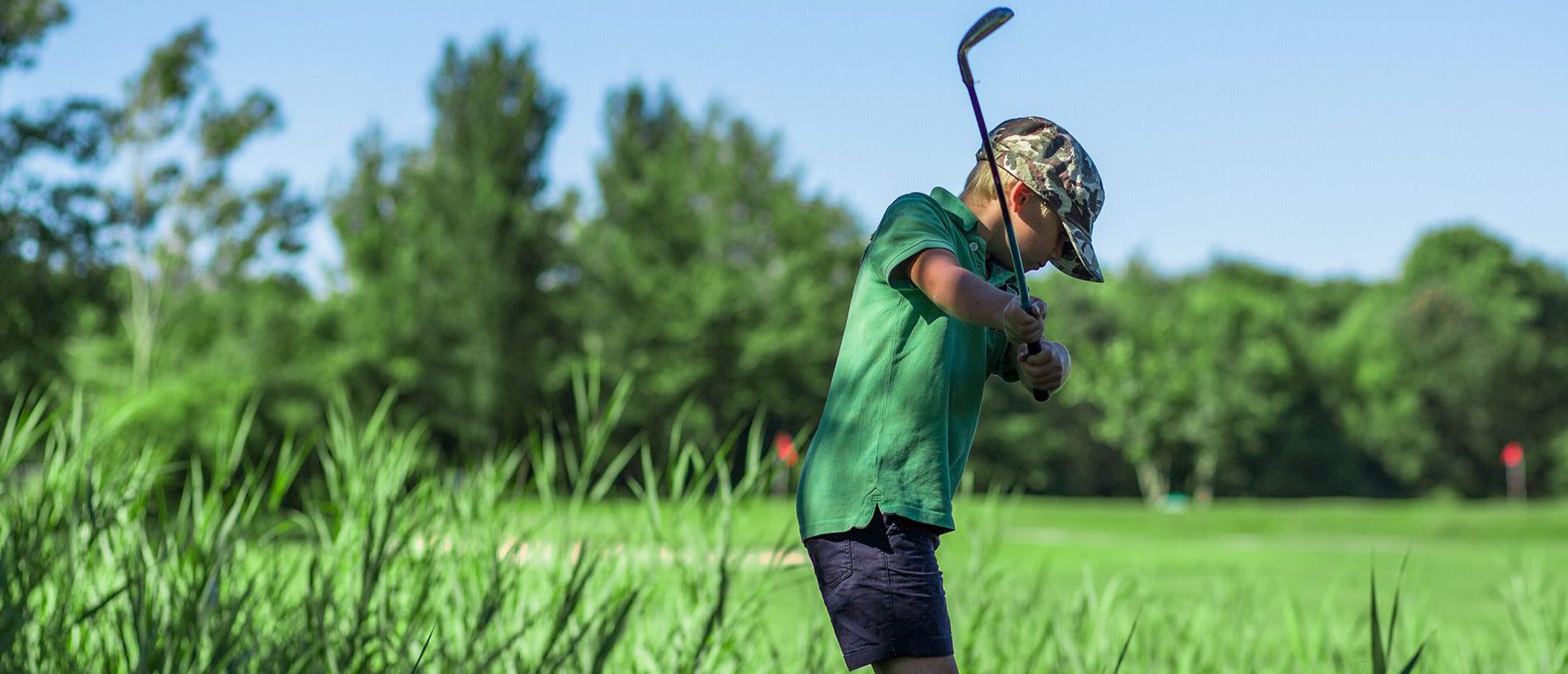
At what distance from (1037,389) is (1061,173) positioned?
318mm

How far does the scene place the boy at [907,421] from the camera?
75.0 inches

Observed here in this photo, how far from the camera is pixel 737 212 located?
3747 cm

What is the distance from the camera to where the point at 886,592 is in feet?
6.26

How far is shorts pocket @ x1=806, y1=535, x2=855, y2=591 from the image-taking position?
76.1 inches

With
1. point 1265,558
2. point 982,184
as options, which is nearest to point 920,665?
point 982,184

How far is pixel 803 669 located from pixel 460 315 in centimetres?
2867

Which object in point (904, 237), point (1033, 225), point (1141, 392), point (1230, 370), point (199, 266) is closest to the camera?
point (904, 237)

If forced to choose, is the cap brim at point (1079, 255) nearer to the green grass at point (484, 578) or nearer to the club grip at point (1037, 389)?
the club grip at point (1037, 389)

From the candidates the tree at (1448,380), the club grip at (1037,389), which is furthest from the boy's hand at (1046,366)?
the tree at (1448,380)

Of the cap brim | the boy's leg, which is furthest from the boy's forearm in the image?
the boy's leg

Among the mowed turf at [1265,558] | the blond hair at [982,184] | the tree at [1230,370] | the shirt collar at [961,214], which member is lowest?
the mowed turf at [1265,558]

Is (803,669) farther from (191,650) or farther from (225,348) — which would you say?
(225,348)

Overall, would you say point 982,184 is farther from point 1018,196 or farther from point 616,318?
point 616,318

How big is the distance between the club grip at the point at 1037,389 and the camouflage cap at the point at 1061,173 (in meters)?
0.20
